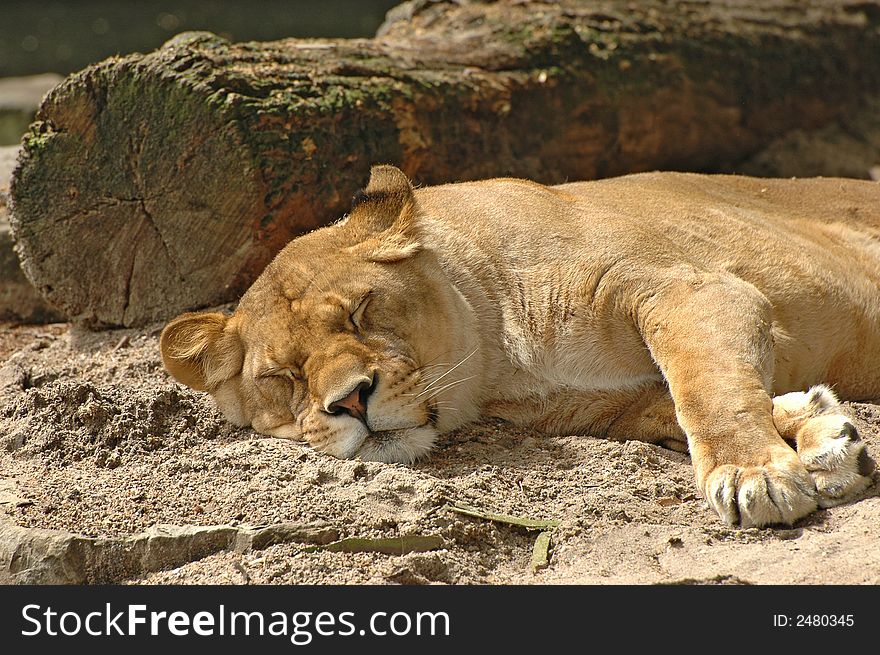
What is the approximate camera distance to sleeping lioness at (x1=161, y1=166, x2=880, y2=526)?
333cm

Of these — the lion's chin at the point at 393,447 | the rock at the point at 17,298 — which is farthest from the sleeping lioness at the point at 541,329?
the rock at the point at 17,298

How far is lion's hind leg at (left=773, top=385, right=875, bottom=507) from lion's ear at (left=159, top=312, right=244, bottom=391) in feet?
6.26

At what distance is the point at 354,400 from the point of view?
3.31m

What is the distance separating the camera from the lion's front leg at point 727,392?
2.92 meters

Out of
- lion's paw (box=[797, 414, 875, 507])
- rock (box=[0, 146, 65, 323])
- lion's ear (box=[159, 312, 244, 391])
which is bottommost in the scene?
rock (box=[0, 146, 65, 323])

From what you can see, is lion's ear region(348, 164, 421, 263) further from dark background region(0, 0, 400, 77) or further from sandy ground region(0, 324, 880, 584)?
dark background region(0, 0, 400, 77)

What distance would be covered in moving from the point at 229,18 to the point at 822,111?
44.6 ft

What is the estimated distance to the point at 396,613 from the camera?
2.50 m

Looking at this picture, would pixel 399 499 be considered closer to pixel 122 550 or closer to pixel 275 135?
pixel 122 550

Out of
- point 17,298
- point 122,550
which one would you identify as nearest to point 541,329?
point 122,550

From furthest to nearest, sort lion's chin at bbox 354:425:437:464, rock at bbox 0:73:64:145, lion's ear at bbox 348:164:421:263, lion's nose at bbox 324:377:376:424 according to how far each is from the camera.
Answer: rock at bbox 0:73:64:145, lion's ear at bbox 348:164:421:263, lion's chin at bbox 354:425:437:464, lion's nose at bbox 324:377:376:424

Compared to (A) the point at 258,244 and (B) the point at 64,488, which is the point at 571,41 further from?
(B) the point at 64,488

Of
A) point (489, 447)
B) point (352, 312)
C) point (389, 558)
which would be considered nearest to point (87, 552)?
point (389, 558)

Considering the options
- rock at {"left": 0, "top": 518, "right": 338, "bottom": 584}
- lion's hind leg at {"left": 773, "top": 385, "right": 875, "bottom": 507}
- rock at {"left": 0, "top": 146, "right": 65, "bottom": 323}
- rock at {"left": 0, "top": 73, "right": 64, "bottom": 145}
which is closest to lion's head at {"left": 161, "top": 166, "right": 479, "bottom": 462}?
rock at {"left": 0, "top": 518, "right": 338, "bottom": 584}
